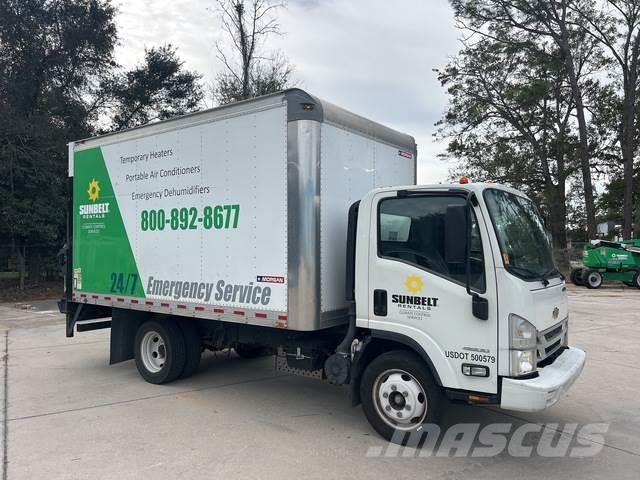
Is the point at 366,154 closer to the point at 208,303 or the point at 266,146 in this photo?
the point at 266,146

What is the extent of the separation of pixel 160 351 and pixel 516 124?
30.8 m

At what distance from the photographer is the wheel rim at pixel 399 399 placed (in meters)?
4.60

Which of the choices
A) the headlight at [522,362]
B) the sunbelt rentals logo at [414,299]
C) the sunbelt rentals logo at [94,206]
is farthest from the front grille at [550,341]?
the sunbelt rentals logo at [94,206]

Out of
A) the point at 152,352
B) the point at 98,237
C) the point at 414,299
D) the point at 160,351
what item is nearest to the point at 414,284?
the point at 414,299

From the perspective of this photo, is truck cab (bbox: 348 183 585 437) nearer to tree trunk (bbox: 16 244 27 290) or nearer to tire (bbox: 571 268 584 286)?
tree trunk (bbox: 16 244 27 290)

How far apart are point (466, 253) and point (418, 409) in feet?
4.93

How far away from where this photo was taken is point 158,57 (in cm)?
2328

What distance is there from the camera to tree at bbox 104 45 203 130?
74.1ft

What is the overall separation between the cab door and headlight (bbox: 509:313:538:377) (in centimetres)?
13

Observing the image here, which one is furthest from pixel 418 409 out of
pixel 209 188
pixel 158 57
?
pixel 158 57

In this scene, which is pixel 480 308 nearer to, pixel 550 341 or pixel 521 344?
pixel 521 344

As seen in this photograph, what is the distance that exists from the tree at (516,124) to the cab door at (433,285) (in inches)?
1156

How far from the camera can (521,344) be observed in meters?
4.12

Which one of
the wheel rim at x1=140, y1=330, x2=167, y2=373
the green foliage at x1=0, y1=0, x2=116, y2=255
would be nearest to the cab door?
the wheel rim at x1=140, y1=330, x2=167, y2=373
